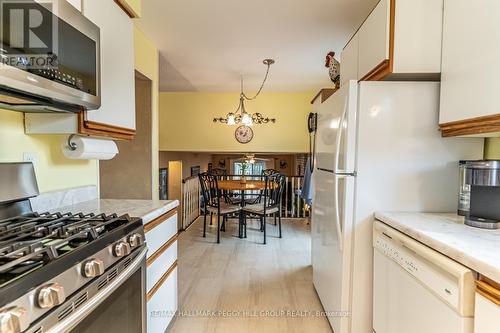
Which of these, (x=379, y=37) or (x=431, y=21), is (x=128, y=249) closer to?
(x=379, y=37)

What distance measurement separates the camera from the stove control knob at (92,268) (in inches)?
34.8

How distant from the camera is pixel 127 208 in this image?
1.72 meters

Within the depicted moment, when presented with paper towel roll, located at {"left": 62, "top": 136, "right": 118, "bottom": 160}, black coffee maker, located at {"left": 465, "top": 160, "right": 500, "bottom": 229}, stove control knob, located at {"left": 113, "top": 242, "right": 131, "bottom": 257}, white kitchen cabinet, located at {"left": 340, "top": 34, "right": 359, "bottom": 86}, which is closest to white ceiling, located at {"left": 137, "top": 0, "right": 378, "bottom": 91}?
white kitchen cabinet, located at {"left": 340, "top": 34, "right": 359, "bottom": 86}

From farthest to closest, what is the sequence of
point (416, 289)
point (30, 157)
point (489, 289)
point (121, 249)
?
point (30, 157) < point (416, 289) < point (121, 249) < point (489, 289)

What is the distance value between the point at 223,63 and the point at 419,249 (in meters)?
3.10

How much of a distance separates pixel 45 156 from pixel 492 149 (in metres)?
2.56

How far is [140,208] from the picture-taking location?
1718mm

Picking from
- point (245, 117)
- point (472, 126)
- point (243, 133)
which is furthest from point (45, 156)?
point (243, 133)

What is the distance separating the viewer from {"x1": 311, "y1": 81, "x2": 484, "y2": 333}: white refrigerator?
169 cm

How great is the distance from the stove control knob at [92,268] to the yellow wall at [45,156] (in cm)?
84

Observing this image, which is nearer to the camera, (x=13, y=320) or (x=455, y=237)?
(x=13, y=320)

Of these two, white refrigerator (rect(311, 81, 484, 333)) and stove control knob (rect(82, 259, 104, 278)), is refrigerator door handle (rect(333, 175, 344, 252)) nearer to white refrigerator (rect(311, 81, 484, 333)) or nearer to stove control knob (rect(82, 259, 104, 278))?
white refrigerator (rect(311, 81, 484, 333))

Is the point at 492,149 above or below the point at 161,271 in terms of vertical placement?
above

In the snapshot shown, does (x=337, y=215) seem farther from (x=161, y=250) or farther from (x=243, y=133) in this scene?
(x=243, y=133)
